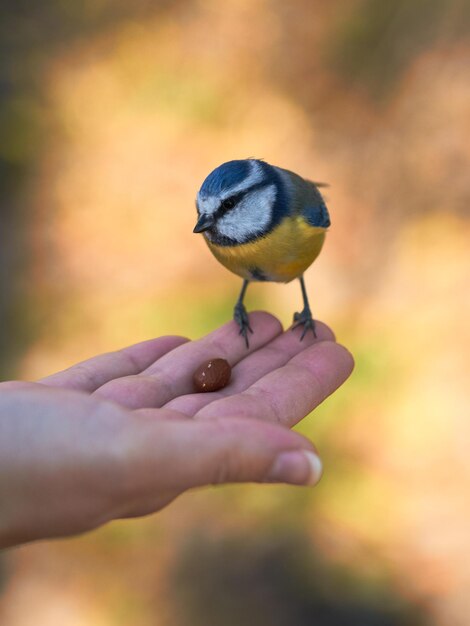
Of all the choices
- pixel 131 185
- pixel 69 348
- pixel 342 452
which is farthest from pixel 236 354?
pixel 131 185

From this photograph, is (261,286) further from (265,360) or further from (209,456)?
(209,456)

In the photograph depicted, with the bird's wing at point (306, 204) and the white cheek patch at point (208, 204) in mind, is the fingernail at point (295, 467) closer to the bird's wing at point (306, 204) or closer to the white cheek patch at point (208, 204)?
the white cheek patch at point (208, 204)

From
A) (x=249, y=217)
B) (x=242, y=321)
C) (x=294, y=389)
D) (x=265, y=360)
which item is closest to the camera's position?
(x=294, y=389)

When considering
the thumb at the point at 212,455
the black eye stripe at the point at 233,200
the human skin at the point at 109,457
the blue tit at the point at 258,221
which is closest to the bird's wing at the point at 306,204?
the blue tit at the point at 258,221

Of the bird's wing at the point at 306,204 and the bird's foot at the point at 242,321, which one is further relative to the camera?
the bird's foot at the point at 242,321

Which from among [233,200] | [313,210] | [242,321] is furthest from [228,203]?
[242,321]

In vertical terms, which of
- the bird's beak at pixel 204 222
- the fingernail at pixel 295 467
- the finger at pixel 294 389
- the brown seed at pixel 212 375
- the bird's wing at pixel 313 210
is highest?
the bird's wing at pixel 313 210
